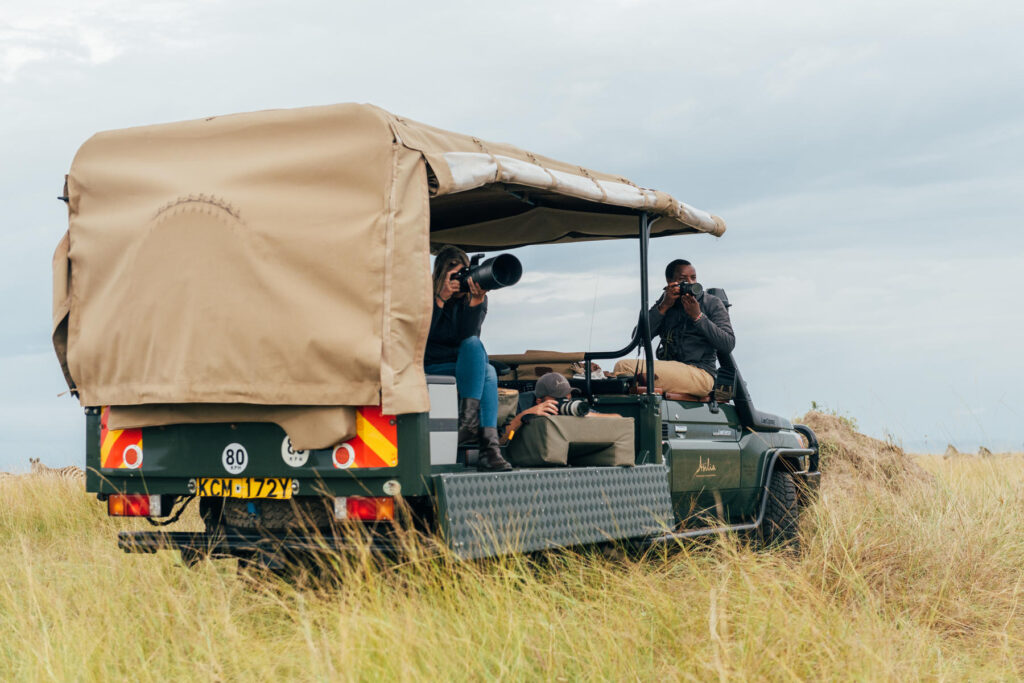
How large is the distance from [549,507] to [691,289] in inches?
101

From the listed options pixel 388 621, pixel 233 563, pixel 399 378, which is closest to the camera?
pixel 388 621

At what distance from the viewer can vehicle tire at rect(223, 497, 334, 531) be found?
5609 mm

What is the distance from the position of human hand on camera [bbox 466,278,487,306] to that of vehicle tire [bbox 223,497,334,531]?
1.35 meters

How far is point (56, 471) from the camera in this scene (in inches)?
508

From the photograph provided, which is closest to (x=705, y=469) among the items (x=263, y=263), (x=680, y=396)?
(x=680, y=396)

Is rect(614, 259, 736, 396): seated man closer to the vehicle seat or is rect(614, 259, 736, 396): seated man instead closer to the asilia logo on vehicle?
the vehicle seat

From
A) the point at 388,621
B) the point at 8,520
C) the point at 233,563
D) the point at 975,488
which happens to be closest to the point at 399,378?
the point at 388,621

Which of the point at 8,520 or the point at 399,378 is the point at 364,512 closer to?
the point at 399,378

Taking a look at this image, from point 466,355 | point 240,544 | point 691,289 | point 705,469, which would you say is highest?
point 691,289

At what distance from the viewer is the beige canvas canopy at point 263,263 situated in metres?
5.29

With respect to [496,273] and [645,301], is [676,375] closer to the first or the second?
[645,301]

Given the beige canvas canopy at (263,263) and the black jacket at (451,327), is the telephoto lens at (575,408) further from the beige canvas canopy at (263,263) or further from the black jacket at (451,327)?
the beige canvas canopy at (263,263)

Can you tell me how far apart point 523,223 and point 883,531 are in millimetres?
3221

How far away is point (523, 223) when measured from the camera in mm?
8117
